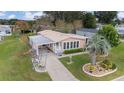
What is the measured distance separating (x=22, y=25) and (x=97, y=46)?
74.3 inches

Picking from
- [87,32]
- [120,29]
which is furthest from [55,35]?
[120,29]

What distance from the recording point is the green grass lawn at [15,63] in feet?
17.0

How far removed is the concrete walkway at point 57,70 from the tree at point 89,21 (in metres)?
1.12

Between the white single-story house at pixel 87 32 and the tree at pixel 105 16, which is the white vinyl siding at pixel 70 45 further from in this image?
the tree at pixel 105 16

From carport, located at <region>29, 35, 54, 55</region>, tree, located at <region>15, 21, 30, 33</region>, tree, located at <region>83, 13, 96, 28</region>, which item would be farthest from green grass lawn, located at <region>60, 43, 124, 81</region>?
tree, located at <region>15, 21, 30, 33</region>

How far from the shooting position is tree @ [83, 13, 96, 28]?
203 inches

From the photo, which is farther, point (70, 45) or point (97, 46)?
point (70, 45)

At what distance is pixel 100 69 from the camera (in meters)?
5.38

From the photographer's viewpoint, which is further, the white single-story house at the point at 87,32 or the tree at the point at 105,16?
the white single-story house at the point at 87,32

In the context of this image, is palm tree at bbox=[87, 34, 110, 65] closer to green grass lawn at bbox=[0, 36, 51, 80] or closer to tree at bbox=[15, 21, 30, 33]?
green grass lawn at bbox=[0, 36, 51, 80]

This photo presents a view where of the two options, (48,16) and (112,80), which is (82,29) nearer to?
(48,16)

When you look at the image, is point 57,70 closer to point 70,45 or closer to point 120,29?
point 70,45

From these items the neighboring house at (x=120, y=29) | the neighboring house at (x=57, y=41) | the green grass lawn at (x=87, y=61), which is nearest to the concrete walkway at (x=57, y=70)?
the green grass lawn at (x=87, y=61)

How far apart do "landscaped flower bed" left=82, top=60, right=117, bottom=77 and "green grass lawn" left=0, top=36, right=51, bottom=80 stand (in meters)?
0.98
